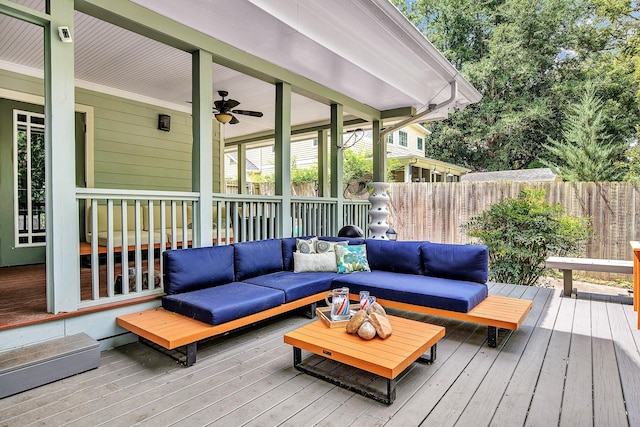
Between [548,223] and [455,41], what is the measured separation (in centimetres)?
1705

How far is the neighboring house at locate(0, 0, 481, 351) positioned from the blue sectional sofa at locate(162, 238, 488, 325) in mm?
331

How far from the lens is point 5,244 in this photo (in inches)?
187

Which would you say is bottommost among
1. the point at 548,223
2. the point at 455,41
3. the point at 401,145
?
the point at 548,223

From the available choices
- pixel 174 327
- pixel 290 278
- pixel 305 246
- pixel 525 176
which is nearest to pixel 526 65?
pixel 525 176

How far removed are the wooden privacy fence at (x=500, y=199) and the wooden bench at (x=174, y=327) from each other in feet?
17.2

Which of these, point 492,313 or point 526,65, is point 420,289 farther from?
point 526,65

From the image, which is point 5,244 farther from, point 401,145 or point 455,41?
point 455,41

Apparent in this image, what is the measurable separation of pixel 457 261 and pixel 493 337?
93 centimetres

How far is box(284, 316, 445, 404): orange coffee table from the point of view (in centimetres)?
213

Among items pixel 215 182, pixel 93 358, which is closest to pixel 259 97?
pixel 215 182

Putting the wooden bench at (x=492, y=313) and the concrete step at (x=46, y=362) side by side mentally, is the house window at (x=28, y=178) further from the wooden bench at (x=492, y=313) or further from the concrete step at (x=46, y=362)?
the wooden bench at (x=492, y=313)

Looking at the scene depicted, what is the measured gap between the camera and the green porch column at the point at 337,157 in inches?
225

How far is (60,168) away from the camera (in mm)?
2705

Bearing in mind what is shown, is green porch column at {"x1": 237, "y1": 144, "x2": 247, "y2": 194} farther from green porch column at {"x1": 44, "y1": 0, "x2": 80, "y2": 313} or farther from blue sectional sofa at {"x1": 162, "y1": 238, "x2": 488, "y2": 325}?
green porch column at {"x1": 44, "y1": 0, "x2": 80, "y2": 313}
